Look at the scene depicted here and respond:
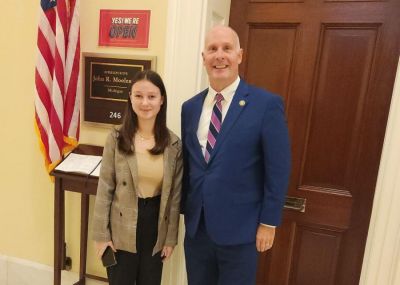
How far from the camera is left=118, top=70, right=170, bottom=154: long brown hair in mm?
1322

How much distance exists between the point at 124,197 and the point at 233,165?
0.47m

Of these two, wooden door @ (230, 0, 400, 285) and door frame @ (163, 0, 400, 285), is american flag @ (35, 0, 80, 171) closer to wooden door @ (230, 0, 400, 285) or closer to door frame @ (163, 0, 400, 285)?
door frame @ (163, 0, 400, 285)

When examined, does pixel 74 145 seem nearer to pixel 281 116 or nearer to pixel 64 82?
pixel 64 82

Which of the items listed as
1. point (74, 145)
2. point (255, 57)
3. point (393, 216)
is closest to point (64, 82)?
point (74, 145)

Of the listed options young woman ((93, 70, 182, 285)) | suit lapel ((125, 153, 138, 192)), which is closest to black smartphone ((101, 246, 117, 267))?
young woman ((93, 70, 182, 285))

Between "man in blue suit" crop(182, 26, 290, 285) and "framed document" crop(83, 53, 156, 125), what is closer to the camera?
"man in blue suit" crop(182, 26, 290, 285)

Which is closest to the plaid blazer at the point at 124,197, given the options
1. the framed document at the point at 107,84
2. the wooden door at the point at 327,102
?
the framed document at the point at 107,84

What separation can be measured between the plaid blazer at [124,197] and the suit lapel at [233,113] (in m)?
0.20

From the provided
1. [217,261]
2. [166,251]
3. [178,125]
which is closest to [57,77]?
[178,125]

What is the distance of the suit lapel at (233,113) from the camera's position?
124cm

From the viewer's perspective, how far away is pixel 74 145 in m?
1.85

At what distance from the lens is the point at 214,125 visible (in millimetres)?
1290

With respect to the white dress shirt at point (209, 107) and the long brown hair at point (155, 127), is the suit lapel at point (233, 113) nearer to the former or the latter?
the white dress shirt at point (209, 107)

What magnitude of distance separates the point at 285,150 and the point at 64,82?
4.12ft
